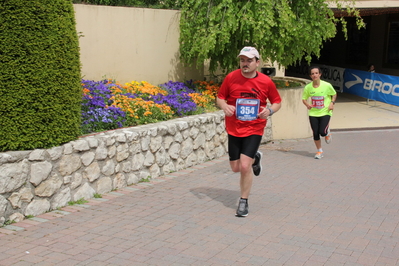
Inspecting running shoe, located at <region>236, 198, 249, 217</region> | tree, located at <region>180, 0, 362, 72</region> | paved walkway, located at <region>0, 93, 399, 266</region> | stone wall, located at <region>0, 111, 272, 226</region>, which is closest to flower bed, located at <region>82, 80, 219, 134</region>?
stone wall, located at <region>0, 111, 272, 226</region>

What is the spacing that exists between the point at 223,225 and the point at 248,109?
1.40m

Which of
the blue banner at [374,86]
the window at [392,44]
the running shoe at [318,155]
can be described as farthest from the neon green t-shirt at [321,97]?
the window at [392,44]

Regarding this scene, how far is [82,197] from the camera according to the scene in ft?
21.6

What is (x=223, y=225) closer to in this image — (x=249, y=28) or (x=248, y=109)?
(x=248, y=109)

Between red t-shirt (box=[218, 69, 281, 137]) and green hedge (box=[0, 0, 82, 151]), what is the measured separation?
1.97 meters

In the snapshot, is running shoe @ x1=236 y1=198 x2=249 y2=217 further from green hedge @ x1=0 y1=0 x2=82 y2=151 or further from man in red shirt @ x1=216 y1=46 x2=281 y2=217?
green hedge @ x1=0 y1=0 x2=82 y2=151

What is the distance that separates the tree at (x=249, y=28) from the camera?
9.92 m

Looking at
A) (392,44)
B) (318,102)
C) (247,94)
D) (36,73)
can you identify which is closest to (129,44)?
(318,102)

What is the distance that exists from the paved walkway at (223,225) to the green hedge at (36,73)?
1012mm

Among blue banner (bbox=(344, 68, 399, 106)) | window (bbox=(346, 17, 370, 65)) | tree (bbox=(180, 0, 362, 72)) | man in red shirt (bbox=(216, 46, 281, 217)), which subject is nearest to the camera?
man in red shirt (bbox=(216, 46, 281, 217))

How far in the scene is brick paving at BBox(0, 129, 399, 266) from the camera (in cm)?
492

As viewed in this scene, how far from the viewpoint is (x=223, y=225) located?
5.85m

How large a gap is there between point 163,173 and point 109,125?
1.19 meters

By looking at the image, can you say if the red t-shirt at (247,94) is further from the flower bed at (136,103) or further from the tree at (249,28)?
the tree at (249,28)
